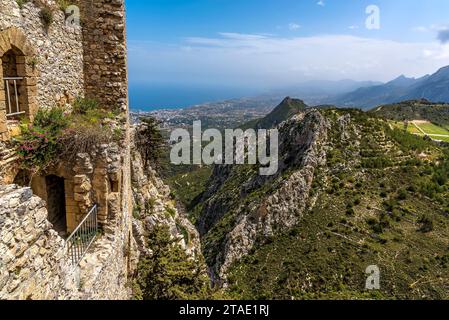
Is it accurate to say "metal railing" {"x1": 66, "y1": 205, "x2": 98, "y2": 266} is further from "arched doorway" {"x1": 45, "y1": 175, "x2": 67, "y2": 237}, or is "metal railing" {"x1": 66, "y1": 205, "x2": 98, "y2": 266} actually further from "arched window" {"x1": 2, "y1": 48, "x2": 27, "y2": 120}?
"arched window" {"x1": 2, "y1": 48, "x2": 27, "y2": 120}

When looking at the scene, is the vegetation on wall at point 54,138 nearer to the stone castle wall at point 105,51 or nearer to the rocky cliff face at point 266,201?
the stone castle wall at point 105,51

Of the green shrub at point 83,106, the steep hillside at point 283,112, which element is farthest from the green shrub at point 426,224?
the steep hillside at point 283,112

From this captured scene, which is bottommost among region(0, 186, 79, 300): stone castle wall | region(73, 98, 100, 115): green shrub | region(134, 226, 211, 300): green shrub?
region(134, 226, 211, 300): green shrub

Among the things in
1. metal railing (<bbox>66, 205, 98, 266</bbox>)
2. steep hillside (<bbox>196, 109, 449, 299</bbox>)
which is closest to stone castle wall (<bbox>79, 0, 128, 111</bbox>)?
metal railing (<bbox>66, 205, 98, 266</bbox>)

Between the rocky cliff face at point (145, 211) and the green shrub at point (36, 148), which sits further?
the rocky cliff face at point (145, 211)

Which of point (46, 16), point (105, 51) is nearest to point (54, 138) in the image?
point (46, 16)
